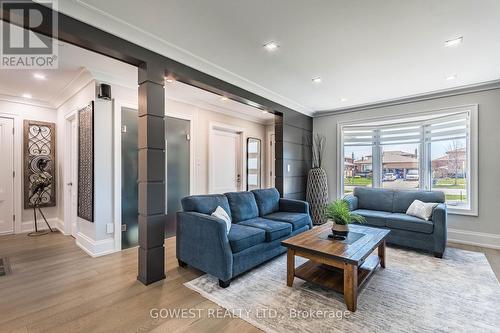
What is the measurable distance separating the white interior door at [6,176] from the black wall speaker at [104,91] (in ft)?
8.40

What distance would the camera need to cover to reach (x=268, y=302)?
2191mm

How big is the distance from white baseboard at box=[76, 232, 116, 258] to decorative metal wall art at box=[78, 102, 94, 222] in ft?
1.03

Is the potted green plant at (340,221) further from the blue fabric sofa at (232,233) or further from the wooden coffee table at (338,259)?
the blue fabric sofa at (232,233)

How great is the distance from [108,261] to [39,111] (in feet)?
11.9

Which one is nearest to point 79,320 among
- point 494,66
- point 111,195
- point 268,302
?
point 268,302

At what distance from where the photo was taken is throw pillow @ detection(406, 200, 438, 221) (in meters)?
3.48

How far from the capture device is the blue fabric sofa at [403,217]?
3.28m

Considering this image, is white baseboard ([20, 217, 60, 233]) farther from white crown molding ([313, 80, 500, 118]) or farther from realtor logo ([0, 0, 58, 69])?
white crown molding ([313, 80, 500, 118])

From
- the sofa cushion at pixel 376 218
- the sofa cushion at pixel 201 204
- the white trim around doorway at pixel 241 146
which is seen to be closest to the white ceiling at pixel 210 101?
the white trim around doorway at pixel 241 146

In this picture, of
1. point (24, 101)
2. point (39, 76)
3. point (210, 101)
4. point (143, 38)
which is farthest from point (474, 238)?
point (24, 101)

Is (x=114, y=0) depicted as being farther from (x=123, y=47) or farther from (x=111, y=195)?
(x=111, y=195)

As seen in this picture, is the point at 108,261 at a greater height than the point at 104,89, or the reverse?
the point at 104,89

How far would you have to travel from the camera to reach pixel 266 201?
13.1 feet

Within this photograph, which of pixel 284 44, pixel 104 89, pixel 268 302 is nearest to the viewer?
pixel 268 302
